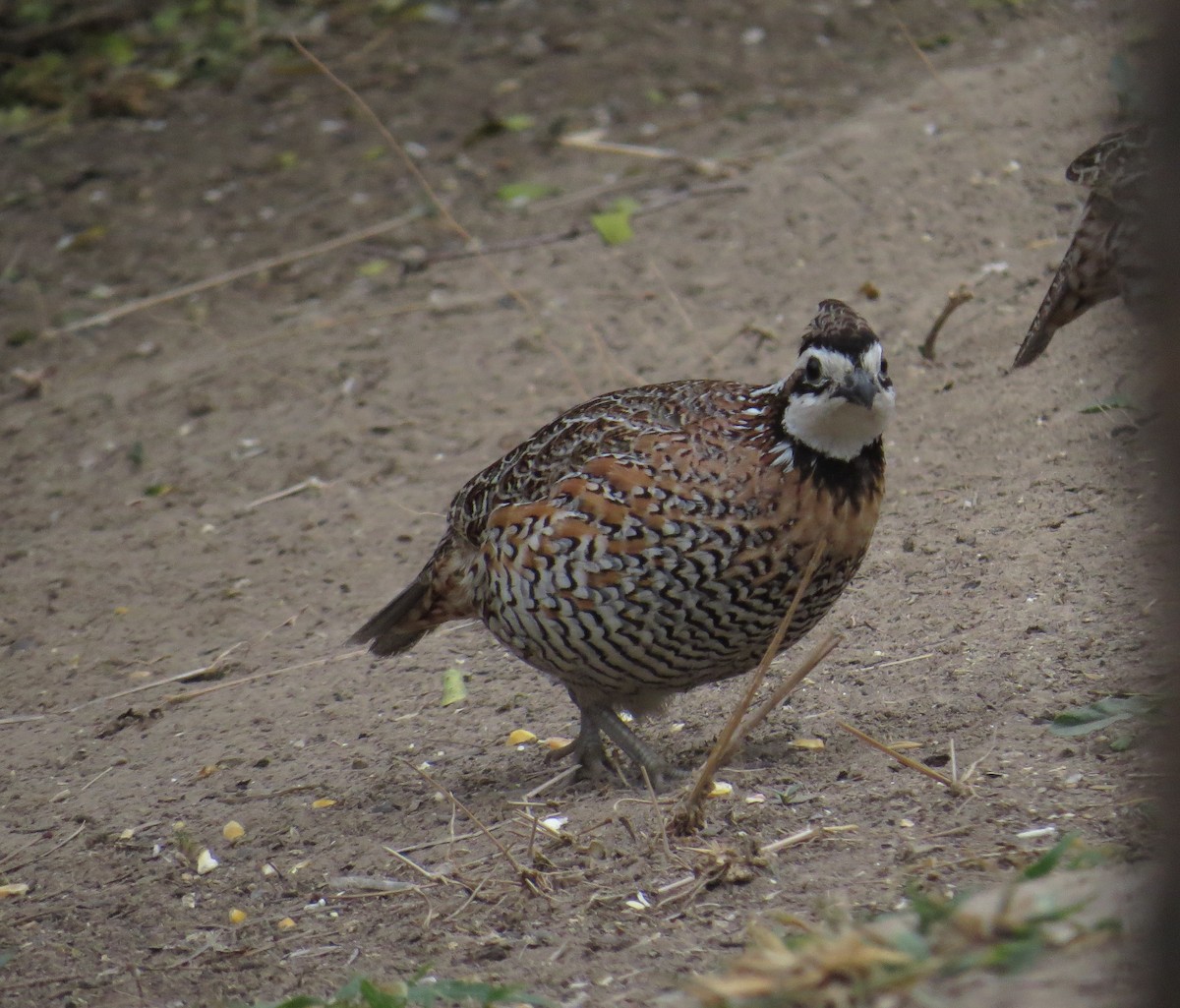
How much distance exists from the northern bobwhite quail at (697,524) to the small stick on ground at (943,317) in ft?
5.73

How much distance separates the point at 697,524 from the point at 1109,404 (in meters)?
2.02

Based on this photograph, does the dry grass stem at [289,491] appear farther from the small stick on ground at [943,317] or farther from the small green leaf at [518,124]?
the small green leaf at [518,124]

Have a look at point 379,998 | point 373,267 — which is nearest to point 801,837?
point 379,998

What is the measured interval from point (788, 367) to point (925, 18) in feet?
13.2

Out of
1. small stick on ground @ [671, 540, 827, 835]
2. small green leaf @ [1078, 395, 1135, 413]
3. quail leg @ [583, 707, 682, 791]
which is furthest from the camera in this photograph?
small green leaf @ [1078, 395, 1135, 413]

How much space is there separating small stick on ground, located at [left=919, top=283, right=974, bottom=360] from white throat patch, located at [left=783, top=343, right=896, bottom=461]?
6.00ft

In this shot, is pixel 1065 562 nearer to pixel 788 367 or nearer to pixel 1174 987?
pixel 788 367

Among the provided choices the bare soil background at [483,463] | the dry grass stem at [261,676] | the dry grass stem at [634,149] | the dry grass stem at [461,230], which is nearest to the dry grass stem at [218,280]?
the bare soil background at [483,463]

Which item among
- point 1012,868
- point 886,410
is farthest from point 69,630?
point 1012,868

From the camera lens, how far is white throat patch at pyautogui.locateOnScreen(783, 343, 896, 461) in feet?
12.4

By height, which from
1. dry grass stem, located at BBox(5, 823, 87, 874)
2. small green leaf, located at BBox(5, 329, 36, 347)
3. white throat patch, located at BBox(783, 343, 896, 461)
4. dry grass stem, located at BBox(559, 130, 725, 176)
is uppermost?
white throat patch, located at BBox(783, 343, 896, 461)

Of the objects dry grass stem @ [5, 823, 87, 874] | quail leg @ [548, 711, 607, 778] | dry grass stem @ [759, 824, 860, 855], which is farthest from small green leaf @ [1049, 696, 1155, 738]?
dry grass stem @ [5, 823, 87, 874]

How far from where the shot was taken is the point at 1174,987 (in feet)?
5.24

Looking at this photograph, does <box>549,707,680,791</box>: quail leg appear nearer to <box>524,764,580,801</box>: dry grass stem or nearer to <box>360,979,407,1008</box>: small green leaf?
<box>524,764,580,801</box>: dry grass stem
